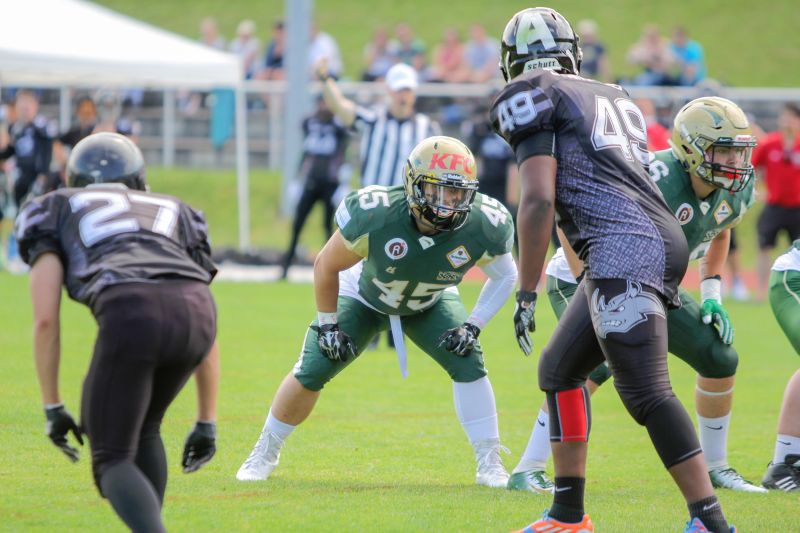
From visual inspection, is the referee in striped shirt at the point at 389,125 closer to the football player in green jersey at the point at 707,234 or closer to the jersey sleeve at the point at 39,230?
the football player in green jersey at the point at 707,234

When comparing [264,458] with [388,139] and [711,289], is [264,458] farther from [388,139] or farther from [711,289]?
[388,139]

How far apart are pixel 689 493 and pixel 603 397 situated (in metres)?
4.12

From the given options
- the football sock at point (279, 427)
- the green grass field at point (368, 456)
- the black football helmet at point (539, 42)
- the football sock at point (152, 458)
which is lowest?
the green grass field at point (368, 456)

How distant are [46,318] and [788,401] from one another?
3557mm

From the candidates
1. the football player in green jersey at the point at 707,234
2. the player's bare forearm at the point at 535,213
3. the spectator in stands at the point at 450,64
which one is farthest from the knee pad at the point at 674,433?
the spectator in stands at the point at 450,64

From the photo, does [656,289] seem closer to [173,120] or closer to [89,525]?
[89,525]

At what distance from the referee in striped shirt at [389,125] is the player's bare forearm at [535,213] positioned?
234 inches

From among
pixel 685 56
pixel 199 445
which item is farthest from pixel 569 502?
pixel 685 56

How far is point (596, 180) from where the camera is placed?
4.30 meters

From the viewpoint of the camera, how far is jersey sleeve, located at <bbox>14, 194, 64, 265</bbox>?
3.83m

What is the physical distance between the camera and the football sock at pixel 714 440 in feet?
18.3

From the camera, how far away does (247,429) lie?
6.63 metres

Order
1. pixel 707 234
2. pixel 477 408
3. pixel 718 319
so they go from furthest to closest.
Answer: pixel 477 408, pixel 707 234, pixel 718 319

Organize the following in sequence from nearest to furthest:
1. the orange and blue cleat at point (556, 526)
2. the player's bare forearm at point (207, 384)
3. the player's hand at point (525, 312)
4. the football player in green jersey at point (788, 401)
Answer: the player's bare forearm at point (207, 384)
the player's hand at point (525, 312)
the orange and blue cleat at point (556, 526)
the football player in green jersey at point (788, 401)
